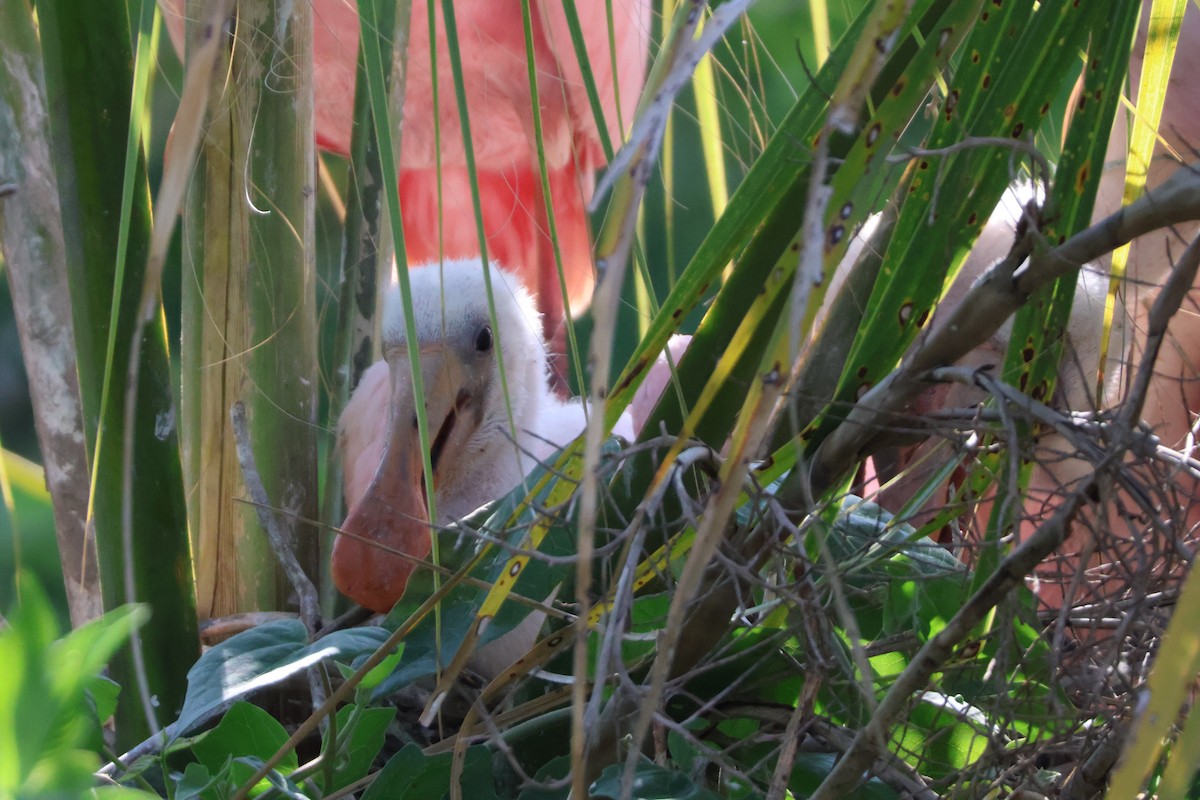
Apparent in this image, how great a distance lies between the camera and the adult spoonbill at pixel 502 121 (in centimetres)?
112

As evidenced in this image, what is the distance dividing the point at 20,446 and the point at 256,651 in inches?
104

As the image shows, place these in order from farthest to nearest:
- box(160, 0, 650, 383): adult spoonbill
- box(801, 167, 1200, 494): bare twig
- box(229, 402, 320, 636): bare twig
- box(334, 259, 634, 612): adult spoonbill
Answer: box(160, 0, 650, 383): adult spoonbill
box(334, 259, 634, 612): adult spoonbill
box(229, 402, 320, 636): bare twig
box(801, 167, 1200, 494): bare twig

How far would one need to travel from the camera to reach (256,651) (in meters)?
0.37

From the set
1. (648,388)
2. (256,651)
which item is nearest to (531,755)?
(256,651)

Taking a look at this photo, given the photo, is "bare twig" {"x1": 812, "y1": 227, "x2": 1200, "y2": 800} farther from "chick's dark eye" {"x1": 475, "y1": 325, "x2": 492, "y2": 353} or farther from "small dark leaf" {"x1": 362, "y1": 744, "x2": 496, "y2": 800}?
"chick's dark eye" {"x1": 475, "y1": 325, "x2": 492, "y2": 353}

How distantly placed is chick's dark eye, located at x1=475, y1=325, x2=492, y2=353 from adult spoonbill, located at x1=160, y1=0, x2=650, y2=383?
0.25ft

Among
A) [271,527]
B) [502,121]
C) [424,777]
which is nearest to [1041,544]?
[424,777]

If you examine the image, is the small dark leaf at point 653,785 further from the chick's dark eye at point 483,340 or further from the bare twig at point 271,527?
the chick's dark eye at point 483,340

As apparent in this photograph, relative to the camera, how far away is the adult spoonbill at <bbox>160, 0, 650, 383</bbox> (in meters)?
1.12

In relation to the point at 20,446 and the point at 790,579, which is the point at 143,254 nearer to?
the point at 790,579

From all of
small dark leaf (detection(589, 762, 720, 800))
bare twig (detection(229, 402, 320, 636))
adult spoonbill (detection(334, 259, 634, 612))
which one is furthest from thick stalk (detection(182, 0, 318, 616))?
small dark leaf (detection(589, 762, 720, 800))

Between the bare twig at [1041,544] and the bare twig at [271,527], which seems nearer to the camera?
the bare twig at [1041,544]

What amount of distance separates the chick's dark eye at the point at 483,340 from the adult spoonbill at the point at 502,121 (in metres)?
0.08

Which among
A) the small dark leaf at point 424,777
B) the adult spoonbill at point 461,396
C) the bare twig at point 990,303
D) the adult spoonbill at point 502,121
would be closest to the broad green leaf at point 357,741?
the small dark leaf at point 424,777
